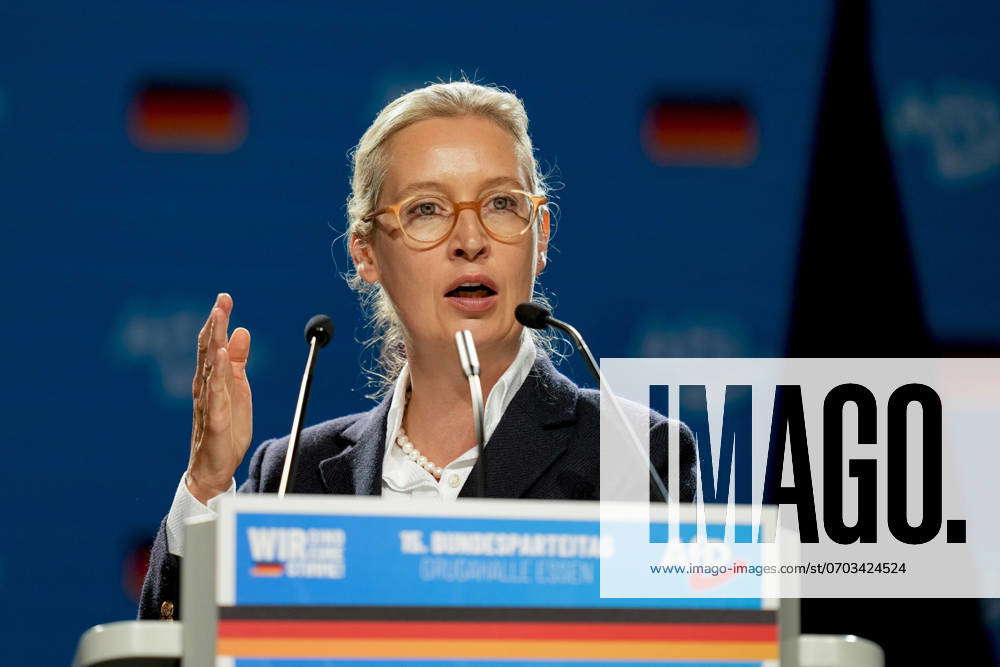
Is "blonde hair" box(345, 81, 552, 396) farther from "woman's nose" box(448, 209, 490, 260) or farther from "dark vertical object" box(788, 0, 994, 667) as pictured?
"dark vertical object" box(788, 0, 994, 667)

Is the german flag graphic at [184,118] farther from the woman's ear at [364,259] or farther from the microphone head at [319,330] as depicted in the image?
the microphone head at [319,330]

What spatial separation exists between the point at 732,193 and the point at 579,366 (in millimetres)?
538

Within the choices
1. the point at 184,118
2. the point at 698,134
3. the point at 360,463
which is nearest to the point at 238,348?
the point at 360,463

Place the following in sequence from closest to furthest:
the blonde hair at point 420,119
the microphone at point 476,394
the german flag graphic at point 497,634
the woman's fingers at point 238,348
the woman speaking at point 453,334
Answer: the german flag graphic at point 497,634, the microphone at point 476,394, the woman's fingers at point 238,348, the woman speaking at point 453,334, the blonde hair at point 420,119

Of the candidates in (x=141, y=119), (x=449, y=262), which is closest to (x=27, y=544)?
(x=141, y=119)

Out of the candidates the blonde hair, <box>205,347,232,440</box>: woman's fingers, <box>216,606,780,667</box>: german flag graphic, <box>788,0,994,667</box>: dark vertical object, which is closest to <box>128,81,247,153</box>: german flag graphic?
the blonde hair

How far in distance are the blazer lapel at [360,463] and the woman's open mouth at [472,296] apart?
25 centimetres

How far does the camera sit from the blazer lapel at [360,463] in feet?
7.45

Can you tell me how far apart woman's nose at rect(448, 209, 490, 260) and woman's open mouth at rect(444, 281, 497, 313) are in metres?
0.05

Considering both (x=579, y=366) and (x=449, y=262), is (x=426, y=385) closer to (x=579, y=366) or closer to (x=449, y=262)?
(x=449, y=262)

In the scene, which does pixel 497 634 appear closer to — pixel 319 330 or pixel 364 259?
pixel 319 330

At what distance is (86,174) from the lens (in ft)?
9.52

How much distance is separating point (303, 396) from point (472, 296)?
57cm

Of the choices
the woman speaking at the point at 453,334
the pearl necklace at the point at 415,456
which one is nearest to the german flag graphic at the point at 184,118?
the woman speaking at the point at 453,334
